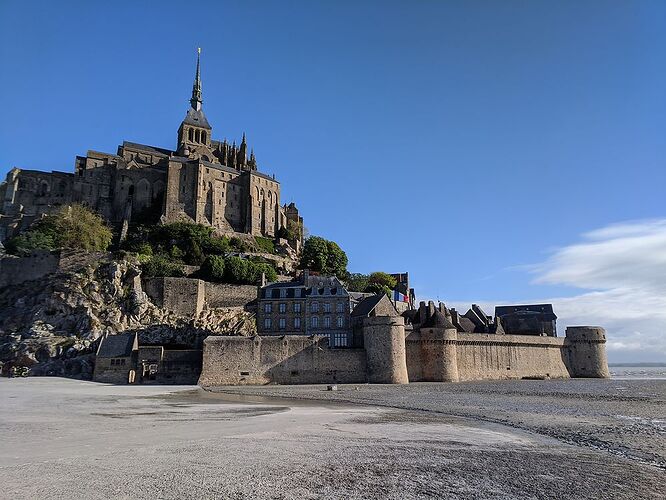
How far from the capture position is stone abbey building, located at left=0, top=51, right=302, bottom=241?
70.8m

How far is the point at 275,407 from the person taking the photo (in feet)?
78.2

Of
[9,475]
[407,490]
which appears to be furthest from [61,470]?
[407,490]

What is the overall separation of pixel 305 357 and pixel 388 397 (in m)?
11.9

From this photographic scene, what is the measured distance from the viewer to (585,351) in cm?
6003

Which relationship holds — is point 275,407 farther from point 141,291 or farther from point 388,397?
point 141,291

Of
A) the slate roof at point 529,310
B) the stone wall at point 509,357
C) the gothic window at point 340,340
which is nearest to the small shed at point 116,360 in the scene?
the gothic window at point 340,340

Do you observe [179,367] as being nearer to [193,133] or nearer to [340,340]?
[340,340]

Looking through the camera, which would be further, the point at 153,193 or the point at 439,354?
the point at 153,193

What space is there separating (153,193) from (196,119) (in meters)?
25.2

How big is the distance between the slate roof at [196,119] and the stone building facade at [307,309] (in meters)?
53.3

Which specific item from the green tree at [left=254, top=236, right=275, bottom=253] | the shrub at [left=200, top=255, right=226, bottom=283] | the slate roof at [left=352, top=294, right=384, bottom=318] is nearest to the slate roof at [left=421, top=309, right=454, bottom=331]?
the slate roof at [left=352, top=294, right=384, bottom=318]

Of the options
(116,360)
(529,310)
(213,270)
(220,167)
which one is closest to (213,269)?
(213,270)

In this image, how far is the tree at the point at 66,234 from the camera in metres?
57.3

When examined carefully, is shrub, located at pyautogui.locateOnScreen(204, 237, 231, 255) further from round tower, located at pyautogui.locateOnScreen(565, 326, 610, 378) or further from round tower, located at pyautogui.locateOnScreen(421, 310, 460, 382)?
round tower, located at pyautogui.locateOnScreen(565, 326, 610, 378)
